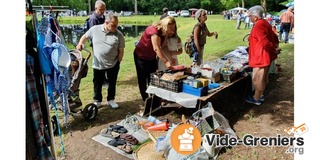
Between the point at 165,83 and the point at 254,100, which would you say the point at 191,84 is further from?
the point at 254,100

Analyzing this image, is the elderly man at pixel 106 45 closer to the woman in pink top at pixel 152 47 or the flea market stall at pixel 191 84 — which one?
the woman in pink top at pixel 152 47

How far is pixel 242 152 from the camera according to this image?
10.8 feet

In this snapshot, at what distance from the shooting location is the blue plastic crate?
12.1ft

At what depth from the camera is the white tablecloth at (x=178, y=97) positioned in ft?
11.9

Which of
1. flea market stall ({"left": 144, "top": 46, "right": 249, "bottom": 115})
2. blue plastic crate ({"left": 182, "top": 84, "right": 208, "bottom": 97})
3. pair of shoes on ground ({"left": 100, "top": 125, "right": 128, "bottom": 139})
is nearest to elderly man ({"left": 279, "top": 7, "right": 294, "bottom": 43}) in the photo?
flea market stall ({"left": 144, "top": 46, "right": 249, "bottom": 115})

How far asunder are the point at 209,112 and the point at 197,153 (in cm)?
63

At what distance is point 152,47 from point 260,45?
1636 mm

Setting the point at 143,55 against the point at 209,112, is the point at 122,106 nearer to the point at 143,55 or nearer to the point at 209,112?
the point at 143,55

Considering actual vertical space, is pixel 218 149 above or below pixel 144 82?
below

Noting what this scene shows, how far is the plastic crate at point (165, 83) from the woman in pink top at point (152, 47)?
12.6 inches

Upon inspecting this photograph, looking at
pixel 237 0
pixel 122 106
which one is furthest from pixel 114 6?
pixel 122 106

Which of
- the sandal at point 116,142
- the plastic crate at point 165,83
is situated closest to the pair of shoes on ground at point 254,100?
the plastic crate at point 165,83

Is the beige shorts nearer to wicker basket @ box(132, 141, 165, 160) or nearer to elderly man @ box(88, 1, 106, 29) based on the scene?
wicker basket @ box(132, 141, 165, 160)

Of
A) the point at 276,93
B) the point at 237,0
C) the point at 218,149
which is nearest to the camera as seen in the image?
the point at 218,149
